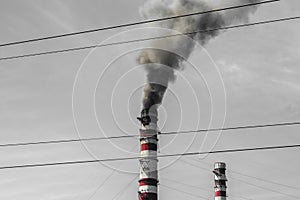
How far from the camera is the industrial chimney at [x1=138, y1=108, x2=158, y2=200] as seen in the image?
37656 millimetres

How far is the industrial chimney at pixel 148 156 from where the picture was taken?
3766 centimetres

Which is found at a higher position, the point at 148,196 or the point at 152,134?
the point at 152,134

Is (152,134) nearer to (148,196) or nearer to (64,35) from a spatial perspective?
(148,196)

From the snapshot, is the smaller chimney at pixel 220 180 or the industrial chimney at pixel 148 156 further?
the smaller chimney at pixel 220 180

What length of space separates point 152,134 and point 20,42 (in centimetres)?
2240

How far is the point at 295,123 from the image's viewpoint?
1762cm

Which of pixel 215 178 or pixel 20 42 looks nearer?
pixel 20 42

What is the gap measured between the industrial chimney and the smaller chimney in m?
17.3

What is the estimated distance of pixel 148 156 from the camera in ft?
126

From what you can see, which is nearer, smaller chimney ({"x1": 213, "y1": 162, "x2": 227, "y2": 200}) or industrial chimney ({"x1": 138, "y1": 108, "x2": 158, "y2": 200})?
industrial chimney ({"x1": 138, "y1": 108, "x2": 158, "y2": 200})

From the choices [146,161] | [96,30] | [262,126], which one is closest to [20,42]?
[96,30]

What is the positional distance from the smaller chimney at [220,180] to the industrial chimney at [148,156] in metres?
17.3

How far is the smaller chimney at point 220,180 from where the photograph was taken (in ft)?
175

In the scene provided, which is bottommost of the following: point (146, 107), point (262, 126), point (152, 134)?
point (262, 126)
